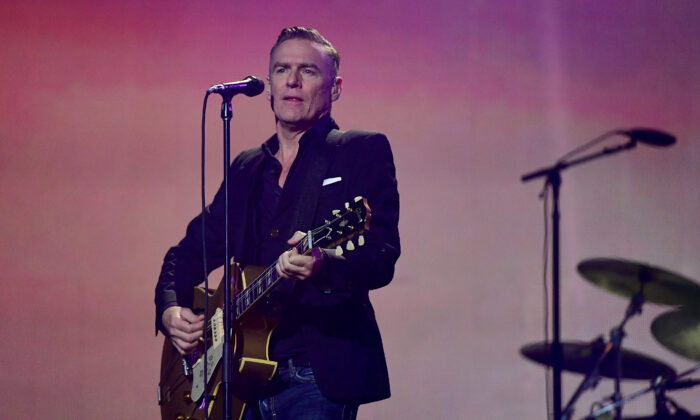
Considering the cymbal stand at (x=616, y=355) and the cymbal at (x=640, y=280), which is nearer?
the cymbal at (x=640, y=280)

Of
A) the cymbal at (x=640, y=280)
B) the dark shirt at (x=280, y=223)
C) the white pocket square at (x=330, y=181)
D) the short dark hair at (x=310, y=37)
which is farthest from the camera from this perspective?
the cymbal at (x=640, y=280)

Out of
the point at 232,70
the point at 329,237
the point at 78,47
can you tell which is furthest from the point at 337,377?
the point at 78,47

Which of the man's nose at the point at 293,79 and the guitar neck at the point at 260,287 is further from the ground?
the man's nose at the point at 293,79

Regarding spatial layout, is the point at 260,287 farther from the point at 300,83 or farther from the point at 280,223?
the point at 300,83

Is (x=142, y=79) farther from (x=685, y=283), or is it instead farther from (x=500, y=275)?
(x=685, y=283)

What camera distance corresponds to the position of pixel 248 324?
249 centimetres

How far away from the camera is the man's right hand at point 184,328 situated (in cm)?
280

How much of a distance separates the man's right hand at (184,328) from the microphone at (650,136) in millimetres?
1982

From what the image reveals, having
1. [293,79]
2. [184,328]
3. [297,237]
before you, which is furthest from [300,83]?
[184,328]

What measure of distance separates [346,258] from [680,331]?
1942mm

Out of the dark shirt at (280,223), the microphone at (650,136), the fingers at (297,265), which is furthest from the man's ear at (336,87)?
the microphone at (650,136)

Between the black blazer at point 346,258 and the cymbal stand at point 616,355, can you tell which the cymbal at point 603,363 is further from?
the black blazer at point 346,258

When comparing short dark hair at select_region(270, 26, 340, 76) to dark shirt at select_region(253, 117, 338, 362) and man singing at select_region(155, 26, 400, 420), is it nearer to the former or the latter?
man singing at select_region(155, 26, 400, 420)

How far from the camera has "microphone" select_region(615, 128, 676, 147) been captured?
351cm
